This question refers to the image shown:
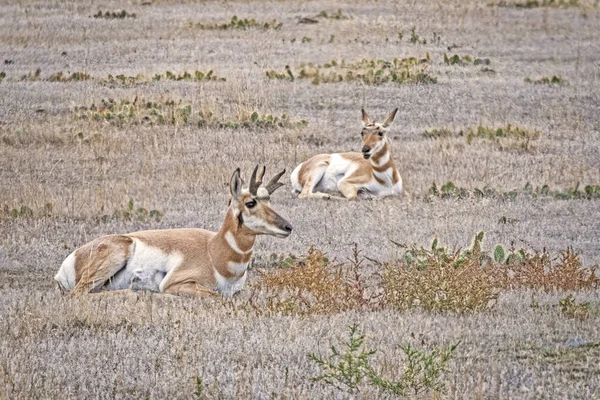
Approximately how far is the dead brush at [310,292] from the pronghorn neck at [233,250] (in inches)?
9.4

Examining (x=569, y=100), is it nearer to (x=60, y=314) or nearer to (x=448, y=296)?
(x=448, y=296)

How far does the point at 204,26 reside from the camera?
101ft

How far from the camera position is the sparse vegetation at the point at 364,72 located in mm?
23484

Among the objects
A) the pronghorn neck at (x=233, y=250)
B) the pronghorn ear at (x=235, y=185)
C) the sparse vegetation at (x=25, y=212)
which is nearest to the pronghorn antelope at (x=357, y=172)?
the sparse vegetation at (x=25, y=212)

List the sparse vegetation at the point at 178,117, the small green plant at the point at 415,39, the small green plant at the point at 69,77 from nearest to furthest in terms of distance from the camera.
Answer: the sparse vegetation at the point at 178,117
the small green plant at the point at 69,77
the small green plant at the point at 415,39

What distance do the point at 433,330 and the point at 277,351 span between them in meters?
1.33

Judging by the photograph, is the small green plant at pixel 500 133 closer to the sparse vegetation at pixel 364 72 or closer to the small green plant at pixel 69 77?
the sparse vegetation at pixel 364 72

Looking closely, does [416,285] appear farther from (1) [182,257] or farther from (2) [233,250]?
(1) [182,257]

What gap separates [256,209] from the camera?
10.3 meters

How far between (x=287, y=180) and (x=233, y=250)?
663 centimetres

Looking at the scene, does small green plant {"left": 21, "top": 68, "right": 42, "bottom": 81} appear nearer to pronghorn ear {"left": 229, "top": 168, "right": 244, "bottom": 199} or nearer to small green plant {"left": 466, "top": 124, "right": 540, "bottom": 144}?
small green plant {"left": 466, "top": 124, "right": 540, "bottom": 144}

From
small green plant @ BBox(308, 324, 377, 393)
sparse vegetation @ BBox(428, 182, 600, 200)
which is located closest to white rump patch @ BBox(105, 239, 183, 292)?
small green plant @ BBox(308, 324, 377, 393)

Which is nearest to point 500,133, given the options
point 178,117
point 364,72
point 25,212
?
point 178,117

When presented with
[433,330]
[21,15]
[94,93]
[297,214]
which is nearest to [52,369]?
[433,330]
